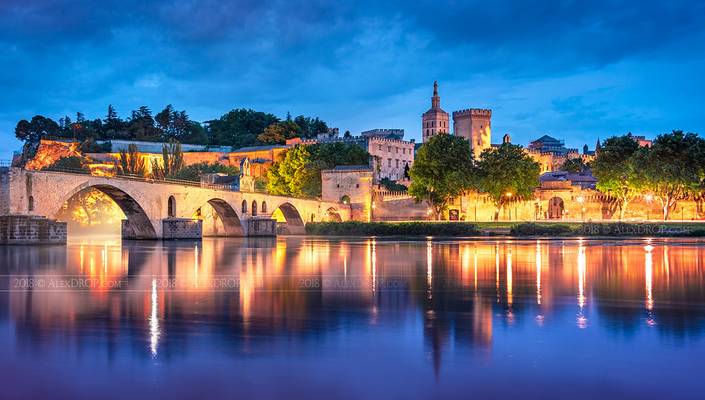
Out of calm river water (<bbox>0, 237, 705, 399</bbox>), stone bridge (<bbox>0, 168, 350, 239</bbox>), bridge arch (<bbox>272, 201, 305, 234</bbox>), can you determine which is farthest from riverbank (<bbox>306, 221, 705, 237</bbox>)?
calm river water (<bbox>0, 237, 705, 399</bbox>)

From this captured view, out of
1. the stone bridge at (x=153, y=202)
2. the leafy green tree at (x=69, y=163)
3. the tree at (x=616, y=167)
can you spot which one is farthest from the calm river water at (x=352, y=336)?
the leafy green tree at (x=69, y=163)

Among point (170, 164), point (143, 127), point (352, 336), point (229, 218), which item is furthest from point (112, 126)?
point (352, 336)

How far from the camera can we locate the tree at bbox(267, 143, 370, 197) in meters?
98.6

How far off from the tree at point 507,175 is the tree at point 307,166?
26.1 m

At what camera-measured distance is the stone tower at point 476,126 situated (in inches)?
5402

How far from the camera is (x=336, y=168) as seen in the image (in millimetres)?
92875

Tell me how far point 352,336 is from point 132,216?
43857 mm

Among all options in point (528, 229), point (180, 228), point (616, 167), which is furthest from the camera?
point (616, 167)

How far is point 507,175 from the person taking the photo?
Result: 77.7m

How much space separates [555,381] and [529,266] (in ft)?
58.8

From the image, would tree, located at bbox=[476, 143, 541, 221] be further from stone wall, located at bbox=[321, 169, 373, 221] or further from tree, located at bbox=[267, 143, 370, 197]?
tree, located at bbox=[267, 143, 370, 197]

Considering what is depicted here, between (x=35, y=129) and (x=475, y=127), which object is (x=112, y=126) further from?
(x=475, y=127)

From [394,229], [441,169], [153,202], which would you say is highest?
[441,169]

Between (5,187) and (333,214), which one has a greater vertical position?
(5,187)
